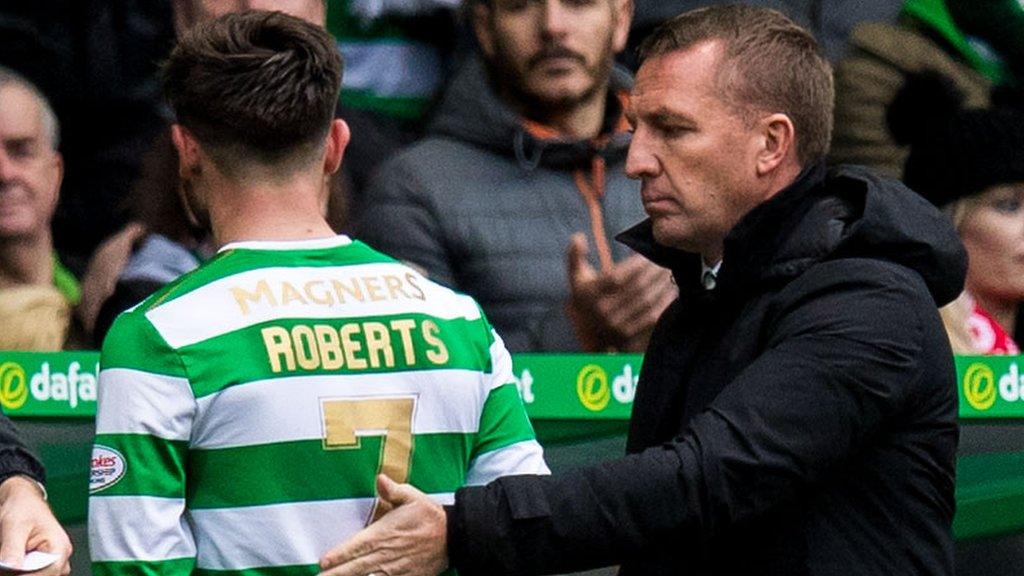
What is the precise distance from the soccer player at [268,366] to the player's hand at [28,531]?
0.06 meters

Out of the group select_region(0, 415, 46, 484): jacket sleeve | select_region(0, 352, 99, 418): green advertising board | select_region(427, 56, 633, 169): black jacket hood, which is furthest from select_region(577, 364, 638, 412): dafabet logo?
select_region(0, 415, 46, 484): jacket sleeve

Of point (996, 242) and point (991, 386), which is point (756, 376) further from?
point (996, 242)

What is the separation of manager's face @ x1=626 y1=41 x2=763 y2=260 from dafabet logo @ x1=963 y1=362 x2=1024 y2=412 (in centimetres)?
179

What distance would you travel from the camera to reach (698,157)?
338 cm

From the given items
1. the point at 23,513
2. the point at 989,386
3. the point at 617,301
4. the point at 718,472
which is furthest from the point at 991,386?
the point at 23,513

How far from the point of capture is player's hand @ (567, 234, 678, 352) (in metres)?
5.12

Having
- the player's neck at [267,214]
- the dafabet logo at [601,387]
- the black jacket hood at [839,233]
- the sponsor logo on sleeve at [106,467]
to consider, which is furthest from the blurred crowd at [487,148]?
the sponsor logo on sleeve at [106,467]

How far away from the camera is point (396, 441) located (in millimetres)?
3152

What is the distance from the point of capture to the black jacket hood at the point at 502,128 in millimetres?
5602

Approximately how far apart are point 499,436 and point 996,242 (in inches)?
112

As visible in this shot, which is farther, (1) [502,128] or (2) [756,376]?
(1) [502,128]

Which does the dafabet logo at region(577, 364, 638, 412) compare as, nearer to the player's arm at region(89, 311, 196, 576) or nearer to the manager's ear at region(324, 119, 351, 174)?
the manager's ear at region(324, 119, 351, 174)

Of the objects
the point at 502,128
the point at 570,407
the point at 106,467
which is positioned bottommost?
the point at 570,407

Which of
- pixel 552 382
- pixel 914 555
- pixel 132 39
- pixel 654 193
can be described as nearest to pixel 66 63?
pixel 132 39
